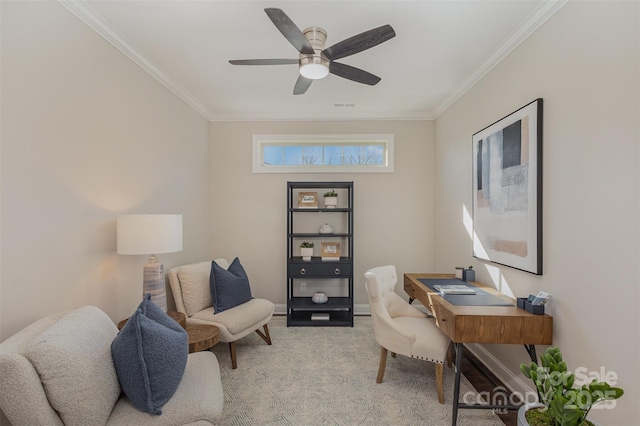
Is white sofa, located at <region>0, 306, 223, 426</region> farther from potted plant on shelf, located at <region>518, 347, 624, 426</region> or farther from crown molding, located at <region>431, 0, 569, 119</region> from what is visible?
crown molding, located at <region>431, 0, 569, 119</region>

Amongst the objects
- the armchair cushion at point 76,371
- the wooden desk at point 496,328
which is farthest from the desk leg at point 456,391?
the armchair cushion at point 76,371

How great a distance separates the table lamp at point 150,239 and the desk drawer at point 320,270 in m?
1.69

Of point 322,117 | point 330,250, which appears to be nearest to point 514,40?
point 322,117

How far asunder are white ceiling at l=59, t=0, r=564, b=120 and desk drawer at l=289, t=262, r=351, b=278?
2.04 metres

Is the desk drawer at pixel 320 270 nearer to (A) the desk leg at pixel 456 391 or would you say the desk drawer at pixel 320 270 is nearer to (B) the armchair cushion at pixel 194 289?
(B) the armchair cushion at pixel 194 289

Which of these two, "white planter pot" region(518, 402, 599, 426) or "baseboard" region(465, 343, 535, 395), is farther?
"baseboard" region(465, 343, 535, 395)

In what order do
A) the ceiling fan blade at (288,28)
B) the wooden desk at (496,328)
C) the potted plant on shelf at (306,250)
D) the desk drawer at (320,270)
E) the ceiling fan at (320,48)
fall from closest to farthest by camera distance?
1. the ceiling fan blade at (288,28)
2. the ceiling fan at (320,48)
3. the wooden desk at (496,328)
4. the desk drawer at (320,270)
5. the potted plant on shelf at (306,250)

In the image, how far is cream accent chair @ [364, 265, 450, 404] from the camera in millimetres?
2234

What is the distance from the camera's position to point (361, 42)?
182 centimetres

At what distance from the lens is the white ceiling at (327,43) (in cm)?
194

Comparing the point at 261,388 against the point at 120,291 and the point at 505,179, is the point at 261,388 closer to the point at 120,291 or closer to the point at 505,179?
the point at 120,291

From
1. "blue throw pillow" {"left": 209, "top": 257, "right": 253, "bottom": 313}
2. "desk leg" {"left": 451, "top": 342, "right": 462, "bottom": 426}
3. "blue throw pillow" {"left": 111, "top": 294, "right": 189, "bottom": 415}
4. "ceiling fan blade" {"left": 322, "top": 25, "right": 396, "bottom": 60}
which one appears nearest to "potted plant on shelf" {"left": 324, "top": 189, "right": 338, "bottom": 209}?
"blue throw pillow" {"left": 209, "top": 257, "right": 253, "bottom": 313}

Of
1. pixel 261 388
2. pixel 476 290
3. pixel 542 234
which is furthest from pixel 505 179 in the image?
pixel 261 388

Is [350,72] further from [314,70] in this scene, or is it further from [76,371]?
[76,371]
